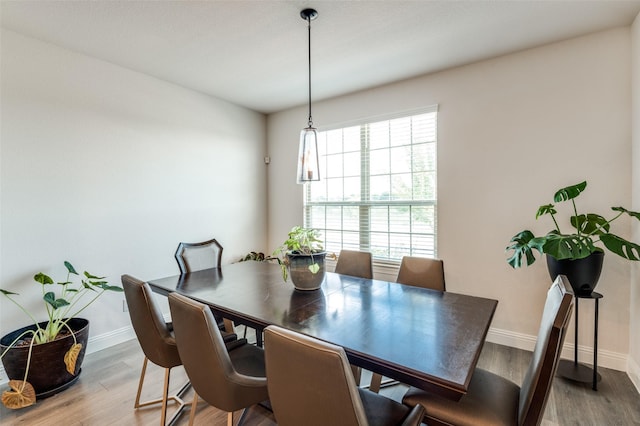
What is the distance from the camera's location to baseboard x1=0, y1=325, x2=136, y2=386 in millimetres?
2871

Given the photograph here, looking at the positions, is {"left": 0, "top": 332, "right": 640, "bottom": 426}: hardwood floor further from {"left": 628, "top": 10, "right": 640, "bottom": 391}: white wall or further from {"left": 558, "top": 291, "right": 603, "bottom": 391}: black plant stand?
{"left": 628, "top": 10, "right": 640, "bottom": 391}: white wall

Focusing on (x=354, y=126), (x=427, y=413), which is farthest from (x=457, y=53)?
(x=427, y=413)

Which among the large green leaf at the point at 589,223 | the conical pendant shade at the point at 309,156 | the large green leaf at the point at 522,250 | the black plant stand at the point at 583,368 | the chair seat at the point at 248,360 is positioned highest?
the conical pendant shade at the point at 309,156

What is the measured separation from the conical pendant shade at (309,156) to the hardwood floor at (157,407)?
5.55ft

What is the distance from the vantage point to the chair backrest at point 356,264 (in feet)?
9.03

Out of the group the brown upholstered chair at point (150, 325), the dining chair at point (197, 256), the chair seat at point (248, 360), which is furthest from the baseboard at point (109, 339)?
the chair seat at point (248, 360)

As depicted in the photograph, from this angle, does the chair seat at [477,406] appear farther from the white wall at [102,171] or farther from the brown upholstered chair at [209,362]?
the white wall at [102,171]

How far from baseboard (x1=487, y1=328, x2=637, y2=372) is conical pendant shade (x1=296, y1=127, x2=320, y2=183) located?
7.82ft

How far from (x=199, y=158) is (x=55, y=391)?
2.58 m

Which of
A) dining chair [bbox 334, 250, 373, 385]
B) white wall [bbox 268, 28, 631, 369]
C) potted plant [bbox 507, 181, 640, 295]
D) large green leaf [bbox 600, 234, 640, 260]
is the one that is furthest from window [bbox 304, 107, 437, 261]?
large green leaf [bbox 600, 234, 640, 260]

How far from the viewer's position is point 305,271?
207cm

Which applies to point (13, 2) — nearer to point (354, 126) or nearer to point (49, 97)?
point (49, 97)

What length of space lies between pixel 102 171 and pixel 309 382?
3.01 metres

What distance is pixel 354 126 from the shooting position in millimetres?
3857
